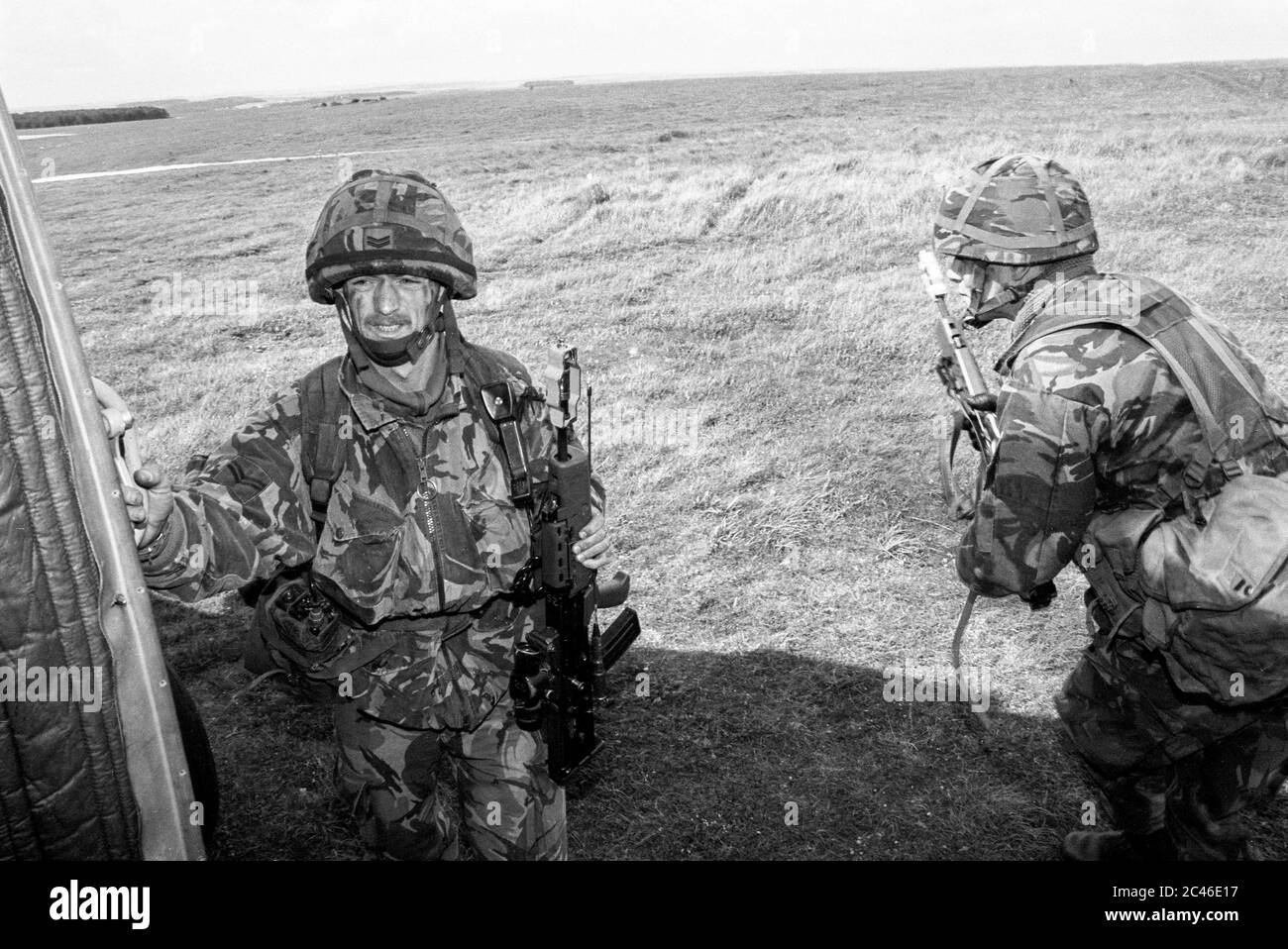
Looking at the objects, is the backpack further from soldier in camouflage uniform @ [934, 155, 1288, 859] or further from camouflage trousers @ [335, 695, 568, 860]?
camouflage trousers @ [335, 695, 568, 860]

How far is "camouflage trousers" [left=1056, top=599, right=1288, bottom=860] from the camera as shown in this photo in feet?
10.7

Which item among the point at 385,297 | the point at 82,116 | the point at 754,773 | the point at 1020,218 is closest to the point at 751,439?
the point at 754,773

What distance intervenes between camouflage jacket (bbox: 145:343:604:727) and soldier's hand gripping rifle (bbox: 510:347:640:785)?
16 cm

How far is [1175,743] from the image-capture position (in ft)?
11.1

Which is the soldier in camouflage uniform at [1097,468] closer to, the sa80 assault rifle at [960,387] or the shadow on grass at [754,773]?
the sa80 assault rifle at [960,387]

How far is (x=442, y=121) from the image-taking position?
60562mm

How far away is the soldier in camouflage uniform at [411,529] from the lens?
10.2 ft

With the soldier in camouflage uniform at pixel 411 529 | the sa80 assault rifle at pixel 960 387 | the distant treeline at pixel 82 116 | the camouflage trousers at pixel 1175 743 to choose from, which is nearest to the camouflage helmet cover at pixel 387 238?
the soldier in camouflage uniform at pixel 411 529

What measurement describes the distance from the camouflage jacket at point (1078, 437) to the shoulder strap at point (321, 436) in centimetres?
219
